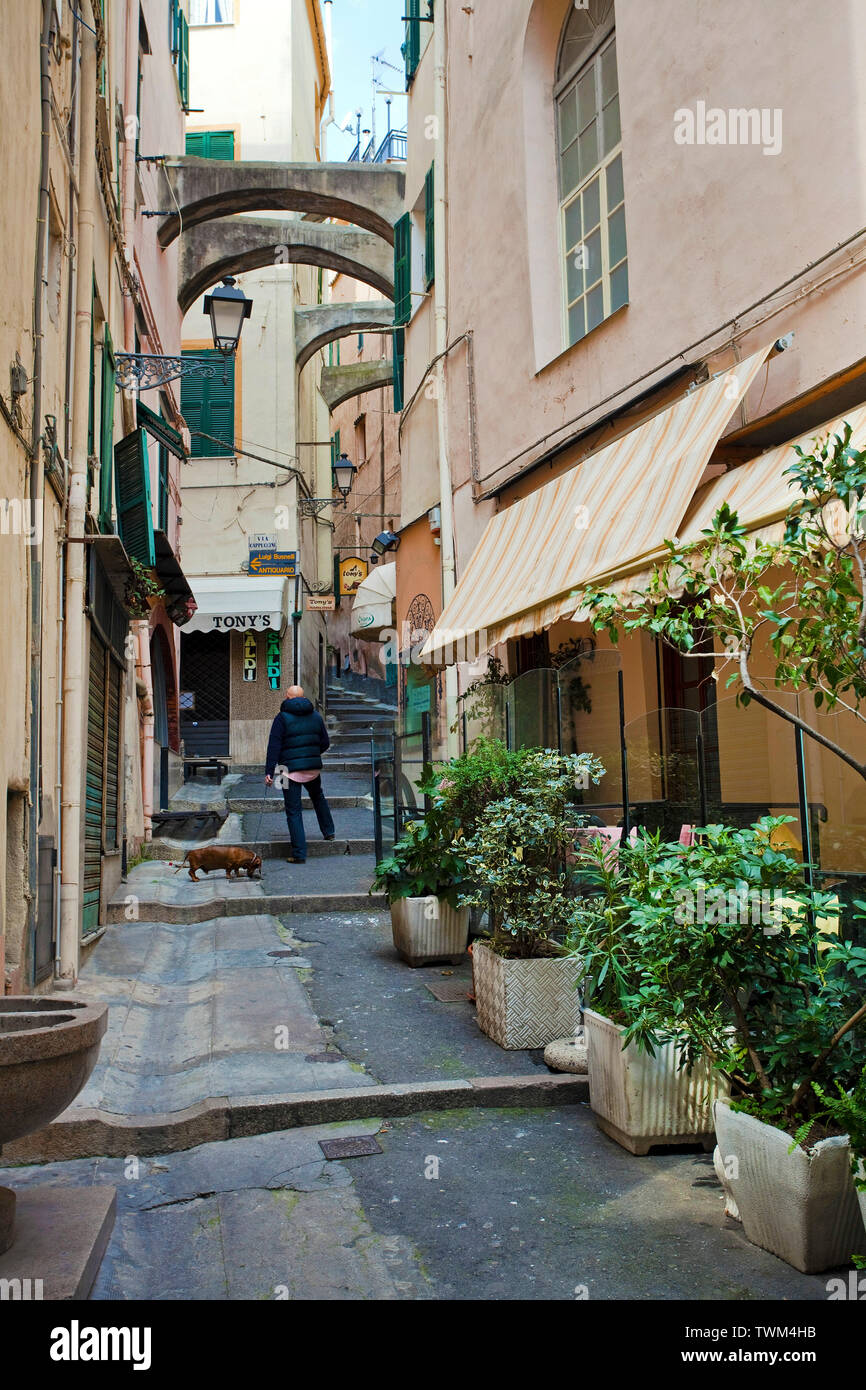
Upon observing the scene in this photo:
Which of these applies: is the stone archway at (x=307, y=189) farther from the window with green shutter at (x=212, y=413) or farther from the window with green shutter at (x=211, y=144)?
the window with green shutter at (x=211, y=144)

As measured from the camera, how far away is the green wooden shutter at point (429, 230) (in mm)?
12898

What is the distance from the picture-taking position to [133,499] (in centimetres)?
977

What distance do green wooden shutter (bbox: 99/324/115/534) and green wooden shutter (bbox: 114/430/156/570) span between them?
39 centimetres

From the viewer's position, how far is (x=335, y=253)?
18438mm

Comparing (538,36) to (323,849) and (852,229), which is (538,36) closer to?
(852,229)

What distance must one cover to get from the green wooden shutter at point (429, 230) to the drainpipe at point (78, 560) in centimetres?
570

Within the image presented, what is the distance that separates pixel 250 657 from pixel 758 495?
16426 mm

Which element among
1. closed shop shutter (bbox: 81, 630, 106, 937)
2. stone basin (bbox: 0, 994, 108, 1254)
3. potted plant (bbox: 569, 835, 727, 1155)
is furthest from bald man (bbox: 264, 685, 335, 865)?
stone basin (bbox: 0, 994, 108, 1254)

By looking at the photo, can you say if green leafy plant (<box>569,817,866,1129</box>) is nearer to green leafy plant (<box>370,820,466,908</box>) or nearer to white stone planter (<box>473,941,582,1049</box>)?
white stone planter (<box>473,941,582,1049</box>)

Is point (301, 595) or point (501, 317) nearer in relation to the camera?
point (501, 317)

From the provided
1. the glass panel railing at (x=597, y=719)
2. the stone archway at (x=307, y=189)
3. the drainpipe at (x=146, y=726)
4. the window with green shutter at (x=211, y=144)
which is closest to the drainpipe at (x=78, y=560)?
the glass panel railing at (x=597, y=719)

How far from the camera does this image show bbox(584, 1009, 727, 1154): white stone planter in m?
4.29
